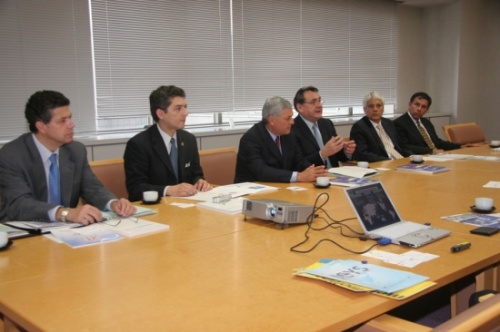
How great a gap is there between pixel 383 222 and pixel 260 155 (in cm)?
169

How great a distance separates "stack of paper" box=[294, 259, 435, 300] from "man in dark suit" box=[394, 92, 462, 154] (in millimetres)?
3928

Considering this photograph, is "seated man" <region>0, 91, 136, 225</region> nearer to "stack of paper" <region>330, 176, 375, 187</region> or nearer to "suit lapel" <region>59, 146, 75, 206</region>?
"suit lapel" <region>59, 146, 75, 206</region>

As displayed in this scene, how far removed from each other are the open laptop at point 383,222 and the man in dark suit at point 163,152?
52.5 inches

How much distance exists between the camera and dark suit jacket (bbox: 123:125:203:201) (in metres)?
3.29

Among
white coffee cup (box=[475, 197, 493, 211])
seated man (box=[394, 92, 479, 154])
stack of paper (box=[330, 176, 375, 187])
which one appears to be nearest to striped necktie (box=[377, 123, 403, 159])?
seated man (box=[394, 92, 479, 154])

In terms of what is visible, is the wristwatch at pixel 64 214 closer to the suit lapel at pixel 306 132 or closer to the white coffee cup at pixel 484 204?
the white coffee cup at pixel 484 204

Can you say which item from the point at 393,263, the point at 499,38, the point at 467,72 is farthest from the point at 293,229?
the point at 499,38

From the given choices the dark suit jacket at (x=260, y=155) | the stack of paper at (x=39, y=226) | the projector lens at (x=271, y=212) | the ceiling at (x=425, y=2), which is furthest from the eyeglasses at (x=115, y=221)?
the ceiling at (x=425, y=2)

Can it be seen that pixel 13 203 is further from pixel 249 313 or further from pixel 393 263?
pixel 393 263

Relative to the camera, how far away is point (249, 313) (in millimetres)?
1386

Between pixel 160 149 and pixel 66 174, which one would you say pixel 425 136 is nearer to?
pixel 160 149

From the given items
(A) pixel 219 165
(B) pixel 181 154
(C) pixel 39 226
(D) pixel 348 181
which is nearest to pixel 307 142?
(A) pixel 219 165

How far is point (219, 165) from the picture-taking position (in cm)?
395

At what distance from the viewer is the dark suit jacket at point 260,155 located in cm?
365
